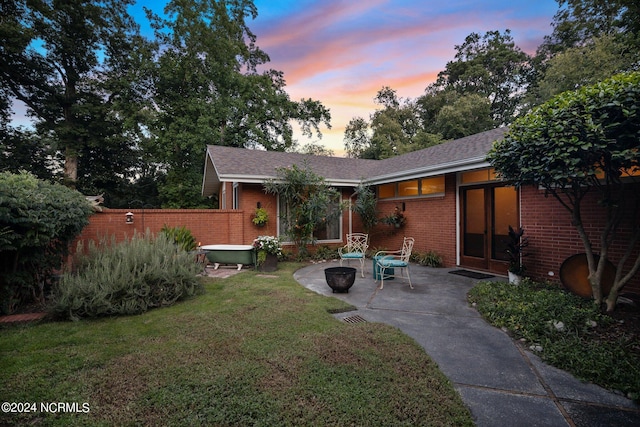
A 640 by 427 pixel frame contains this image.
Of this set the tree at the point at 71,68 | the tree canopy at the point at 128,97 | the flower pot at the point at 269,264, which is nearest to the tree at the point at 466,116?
the tree canopy at the point at 128,97

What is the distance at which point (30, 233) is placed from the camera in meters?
3.89

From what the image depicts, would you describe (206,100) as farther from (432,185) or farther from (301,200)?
(432,185)

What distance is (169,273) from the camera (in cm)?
498

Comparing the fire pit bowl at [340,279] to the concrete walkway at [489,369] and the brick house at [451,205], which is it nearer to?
the concrete walkway at [489,369]

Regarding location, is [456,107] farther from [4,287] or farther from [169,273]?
[4,287]

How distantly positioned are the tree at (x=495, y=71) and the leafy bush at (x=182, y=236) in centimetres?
2517

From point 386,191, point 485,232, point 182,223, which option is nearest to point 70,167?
point 182,223

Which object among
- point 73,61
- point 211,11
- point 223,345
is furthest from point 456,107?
point 73,61

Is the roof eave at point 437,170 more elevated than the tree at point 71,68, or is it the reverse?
the tree at point 71,68

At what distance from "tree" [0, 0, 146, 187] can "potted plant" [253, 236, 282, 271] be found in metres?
15.5

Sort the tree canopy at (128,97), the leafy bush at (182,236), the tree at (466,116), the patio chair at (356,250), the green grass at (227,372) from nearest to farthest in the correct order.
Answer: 1. the green grass at (227,372)
2. the patio chair at (356,250)
3. the leafy bush at (182,236)
4. the tree canopy at (128,97)
5. the tree at (466,116)

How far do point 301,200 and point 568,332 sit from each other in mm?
6947

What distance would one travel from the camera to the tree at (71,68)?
15.6 m

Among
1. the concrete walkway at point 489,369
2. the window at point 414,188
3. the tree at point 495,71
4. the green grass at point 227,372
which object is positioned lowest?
the concrete walkway at point 489,369
